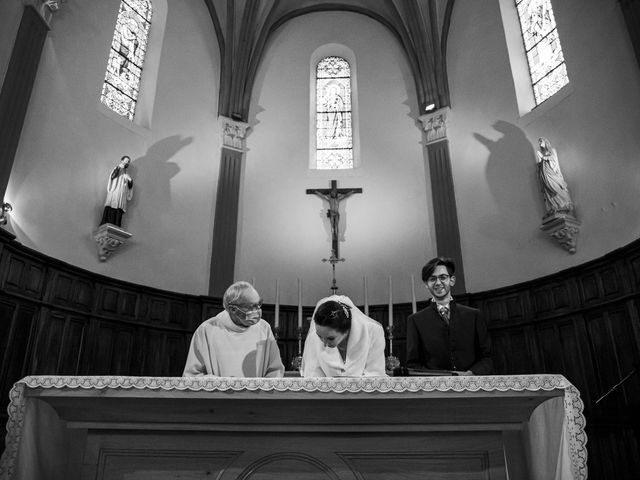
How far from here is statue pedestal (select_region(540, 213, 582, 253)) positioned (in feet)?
24.3

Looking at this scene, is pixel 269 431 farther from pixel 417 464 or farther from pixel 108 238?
pixel 108 238

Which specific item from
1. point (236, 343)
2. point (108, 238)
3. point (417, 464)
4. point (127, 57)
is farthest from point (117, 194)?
point (417, 464)

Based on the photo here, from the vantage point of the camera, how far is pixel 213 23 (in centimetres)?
1110

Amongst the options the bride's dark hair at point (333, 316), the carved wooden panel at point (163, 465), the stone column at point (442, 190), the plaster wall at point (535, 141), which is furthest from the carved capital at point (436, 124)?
the carved wooden panel at point (163, 465)

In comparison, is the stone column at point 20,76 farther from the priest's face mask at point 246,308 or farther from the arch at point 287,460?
the arch at point 287,460

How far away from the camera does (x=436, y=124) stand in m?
10.3

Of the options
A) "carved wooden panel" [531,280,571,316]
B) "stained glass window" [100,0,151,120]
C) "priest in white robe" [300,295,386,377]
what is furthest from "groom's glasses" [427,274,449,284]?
"stained glass window" [100,0,151,120]

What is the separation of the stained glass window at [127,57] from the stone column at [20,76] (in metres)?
1.62

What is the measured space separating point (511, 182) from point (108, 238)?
6983 mm

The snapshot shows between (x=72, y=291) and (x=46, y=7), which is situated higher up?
(x=46, y=7)

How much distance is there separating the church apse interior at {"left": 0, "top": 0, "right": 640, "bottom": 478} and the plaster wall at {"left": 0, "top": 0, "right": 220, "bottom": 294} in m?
0.04

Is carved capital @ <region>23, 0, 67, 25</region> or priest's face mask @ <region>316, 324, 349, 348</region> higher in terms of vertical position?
carved capital @ <region>23, 0, 67, 25</region>

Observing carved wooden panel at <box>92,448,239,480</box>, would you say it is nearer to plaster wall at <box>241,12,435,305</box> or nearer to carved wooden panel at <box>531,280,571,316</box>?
carved wooden panel at <box>531,280,571,316</box>

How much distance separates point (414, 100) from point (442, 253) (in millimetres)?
3737
